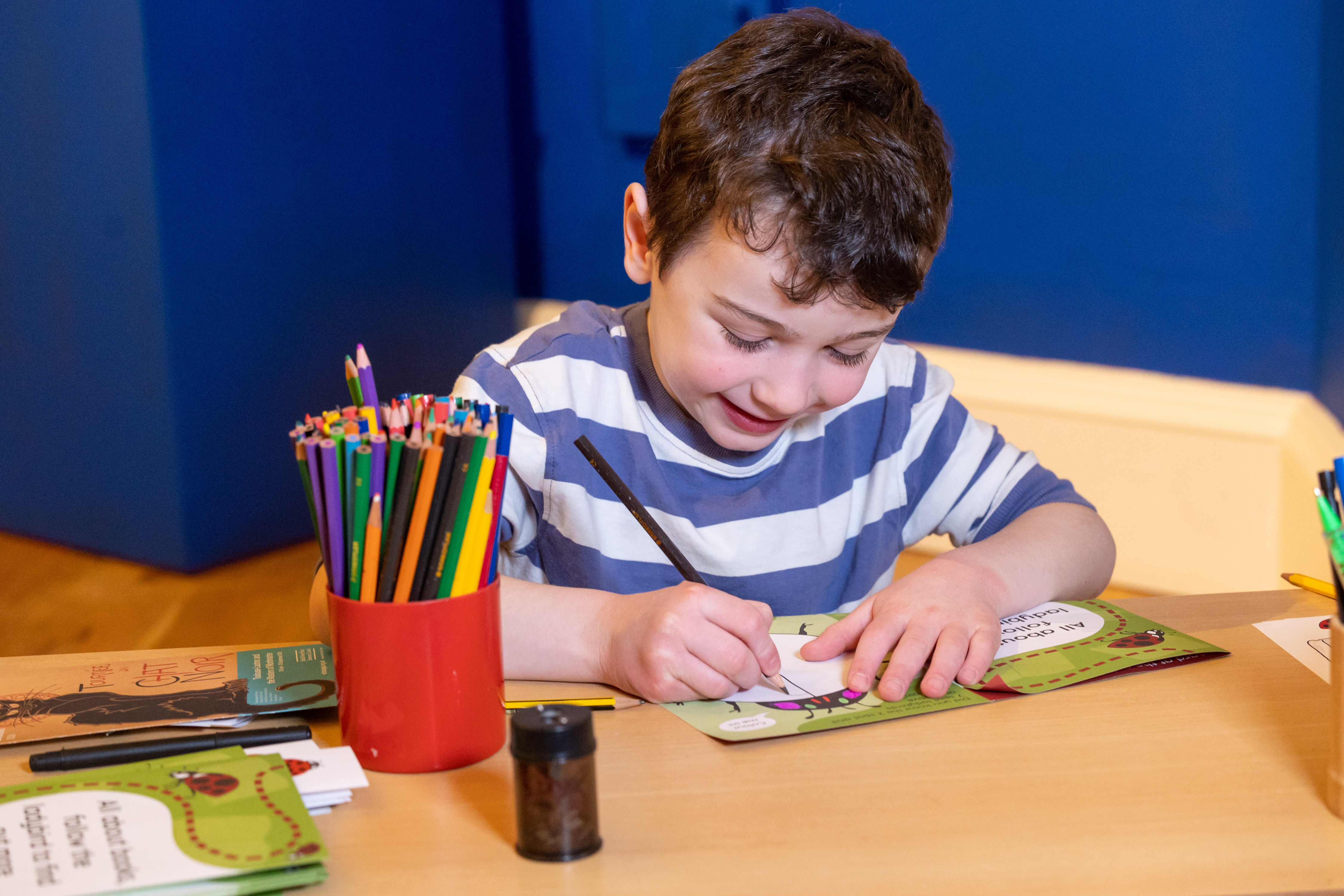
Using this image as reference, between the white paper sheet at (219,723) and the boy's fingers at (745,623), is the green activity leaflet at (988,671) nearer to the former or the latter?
the boy's fingers at (745,623)

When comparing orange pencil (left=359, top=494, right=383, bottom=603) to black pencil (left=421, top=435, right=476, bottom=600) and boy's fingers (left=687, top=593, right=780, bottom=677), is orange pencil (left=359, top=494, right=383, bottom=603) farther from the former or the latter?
boy's fingers (left=687, top=593, right=780, bottom=677)

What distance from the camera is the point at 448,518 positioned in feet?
1.90

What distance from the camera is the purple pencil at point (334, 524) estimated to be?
569mm

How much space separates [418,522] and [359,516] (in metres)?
0.03

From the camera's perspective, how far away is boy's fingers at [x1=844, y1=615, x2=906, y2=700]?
0.70 meters

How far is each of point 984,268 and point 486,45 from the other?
1372 millimetres

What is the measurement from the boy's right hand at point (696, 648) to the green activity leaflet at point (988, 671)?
13 mm

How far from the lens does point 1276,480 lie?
1907 mm

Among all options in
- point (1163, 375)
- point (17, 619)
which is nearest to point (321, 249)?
point (17, 619)

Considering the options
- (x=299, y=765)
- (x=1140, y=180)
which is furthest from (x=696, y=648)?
(x=1140, y=180)

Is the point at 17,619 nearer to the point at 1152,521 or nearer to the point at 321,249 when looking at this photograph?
the point at 321,249

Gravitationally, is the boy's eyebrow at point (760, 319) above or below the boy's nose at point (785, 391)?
above

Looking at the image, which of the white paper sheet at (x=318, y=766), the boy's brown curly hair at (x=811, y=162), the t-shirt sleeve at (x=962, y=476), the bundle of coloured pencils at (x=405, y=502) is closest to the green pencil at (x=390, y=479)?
the bundle of coloured pencils at (x=405, y=502)

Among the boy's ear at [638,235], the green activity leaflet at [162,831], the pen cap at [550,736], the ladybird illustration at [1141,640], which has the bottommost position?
the ladybird illustration at [1141,640]
